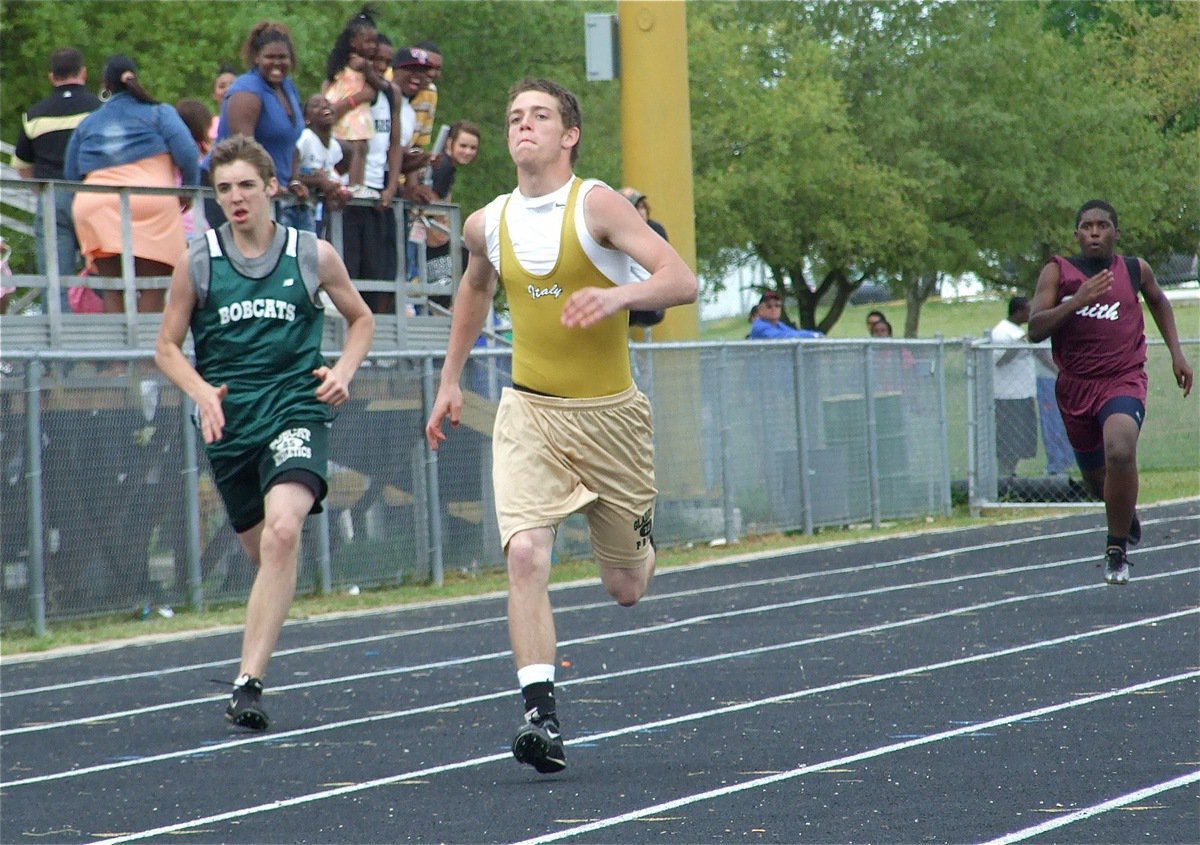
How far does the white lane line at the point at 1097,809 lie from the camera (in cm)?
562

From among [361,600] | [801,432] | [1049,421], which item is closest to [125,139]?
[361,600]

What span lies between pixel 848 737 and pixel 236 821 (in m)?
2.37

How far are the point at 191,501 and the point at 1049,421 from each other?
1047cm

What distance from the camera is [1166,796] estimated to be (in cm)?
612

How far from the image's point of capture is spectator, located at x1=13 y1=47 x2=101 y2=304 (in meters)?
13.8

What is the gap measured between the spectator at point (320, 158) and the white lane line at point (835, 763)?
749 cm

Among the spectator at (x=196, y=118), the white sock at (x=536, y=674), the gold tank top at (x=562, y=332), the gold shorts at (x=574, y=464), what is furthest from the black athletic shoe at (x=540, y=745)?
the spectator at (x=196, y=118)

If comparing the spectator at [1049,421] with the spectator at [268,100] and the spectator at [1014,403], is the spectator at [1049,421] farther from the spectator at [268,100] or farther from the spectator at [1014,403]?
the spectator at [268,100]

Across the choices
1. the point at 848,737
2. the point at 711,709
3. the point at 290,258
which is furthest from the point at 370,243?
the point at 848,737

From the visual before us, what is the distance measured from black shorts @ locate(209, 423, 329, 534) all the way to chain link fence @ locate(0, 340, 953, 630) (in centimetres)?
437

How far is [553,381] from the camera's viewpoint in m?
7.35

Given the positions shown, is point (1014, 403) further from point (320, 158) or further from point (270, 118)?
point (270, 118)

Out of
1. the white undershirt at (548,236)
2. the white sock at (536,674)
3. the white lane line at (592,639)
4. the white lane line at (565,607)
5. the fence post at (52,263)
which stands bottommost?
the white lane line at (565,607)

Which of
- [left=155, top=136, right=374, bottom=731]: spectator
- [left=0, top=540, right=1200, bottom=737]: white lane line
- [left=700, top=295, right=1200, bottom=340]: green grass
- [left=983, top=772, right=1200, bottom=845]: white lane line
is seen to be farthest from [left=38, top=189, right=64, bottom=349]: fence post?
[left=700, top=295, right=1200, bottom=340]: green grass
